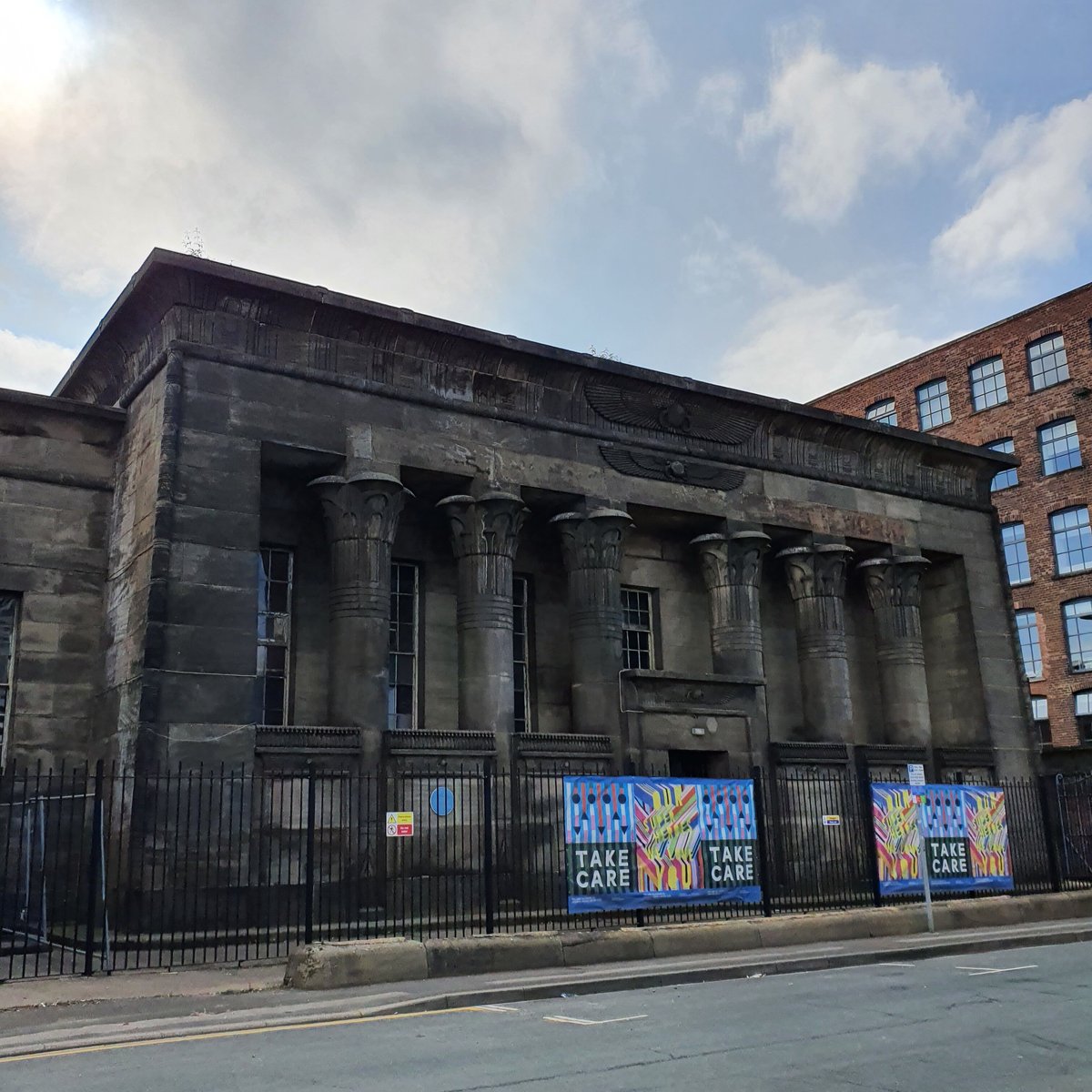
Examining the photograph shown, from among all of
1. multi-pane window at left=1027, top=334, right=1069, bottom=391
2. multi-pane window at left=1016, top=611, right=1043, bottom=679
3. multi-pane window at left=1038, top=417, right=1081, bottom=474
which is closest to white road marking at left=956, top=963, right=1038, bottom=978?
multi-pane window at left=1016, top=611, right=1043, bottom=679

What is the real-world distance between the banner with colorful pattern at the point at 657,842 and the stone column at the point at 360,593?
3816 mm

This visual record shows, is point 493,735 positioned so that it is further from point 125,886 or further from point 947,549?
point 947,549

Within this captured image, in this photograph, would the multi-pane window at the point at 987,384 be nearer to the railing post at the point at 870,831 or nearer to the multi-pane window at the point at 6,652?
the railing post at the point at 870,831

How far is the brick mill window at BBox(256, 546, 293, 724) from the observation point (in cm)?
1914

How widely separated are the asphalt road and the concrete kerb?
1.67 metres

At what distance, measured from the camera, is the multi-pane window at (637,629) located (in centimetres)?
2348

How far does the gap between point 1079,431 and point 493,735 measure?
106 feet

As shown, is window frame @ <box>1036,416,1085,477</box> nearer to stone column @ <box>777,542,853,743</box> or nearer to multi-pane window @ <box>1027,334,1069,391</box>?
multi-pane window @ <box>1027,334,1069,391</box>

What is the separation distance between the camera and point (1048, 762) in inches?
1207

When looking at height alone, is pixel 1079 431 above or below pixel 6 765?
above

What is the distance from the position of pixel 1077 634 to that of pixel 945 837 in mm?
25781

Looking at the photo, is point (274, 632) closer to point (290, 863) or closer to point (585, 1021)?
point (290, 863)

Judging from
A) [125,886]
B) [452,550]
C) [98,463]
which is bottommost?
[125,886]

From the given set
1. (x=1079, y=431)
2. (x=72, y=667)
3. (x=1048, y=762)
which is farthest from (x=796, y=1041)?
(x=1079, y=431)
